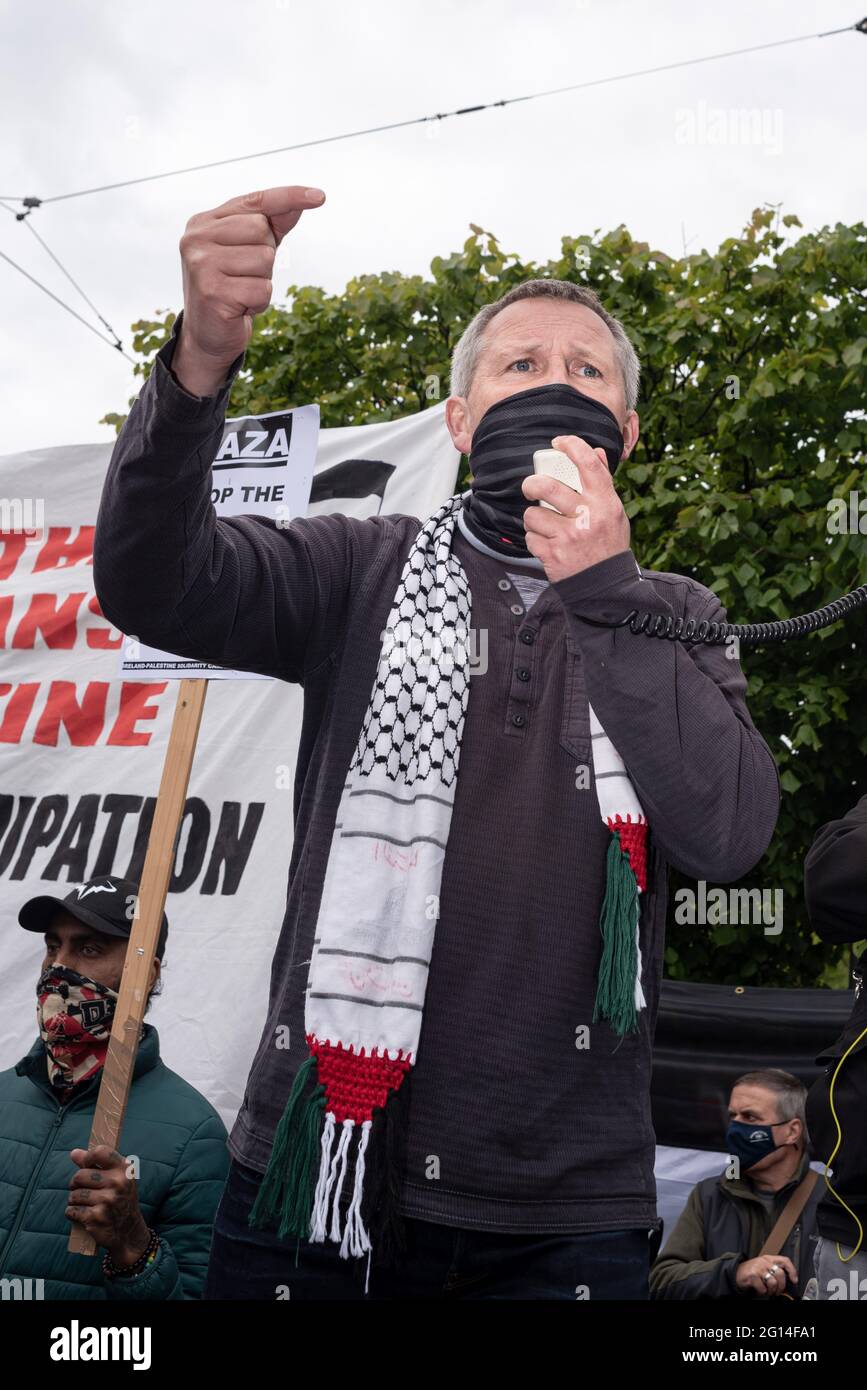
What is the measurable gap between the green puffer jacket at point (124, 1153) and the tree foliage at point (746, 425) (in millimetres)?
2619

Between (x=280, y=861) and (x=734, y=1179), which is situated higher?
(x=280, y=861)

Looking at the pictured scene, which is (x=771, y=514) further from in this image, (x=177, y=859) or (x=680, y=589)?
(x=680, y=589)

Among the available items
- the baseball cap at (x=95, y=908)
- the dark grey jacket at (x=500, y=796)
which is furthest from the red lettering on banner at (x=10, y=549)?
the dark grey jacket at (x=500, y=796)

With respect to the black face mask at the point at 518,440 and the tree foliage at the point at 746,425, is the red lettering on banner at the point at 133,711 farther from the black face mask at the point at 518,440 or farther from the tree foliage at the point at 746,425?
the black face mask at the point at 518,440

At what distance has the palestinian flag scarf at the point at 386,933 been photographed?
1.58m

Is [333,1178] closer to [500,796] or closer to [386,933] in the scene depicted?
[386,933]

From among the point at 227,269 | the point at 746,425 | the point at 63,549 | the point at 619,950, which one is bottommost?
the point at 619,950

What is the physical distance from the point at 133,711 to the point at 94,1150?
2.15 meters

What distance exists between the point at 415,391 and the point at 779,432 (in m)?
1.88

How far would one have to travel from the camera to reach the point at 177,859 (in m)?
4.50

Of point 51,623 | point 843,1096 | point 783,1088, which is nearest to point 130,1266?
point 843,1096

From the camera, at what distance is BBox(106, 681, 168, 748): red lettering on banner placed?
16.0ft

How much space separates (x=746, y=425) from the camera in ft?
17.9
